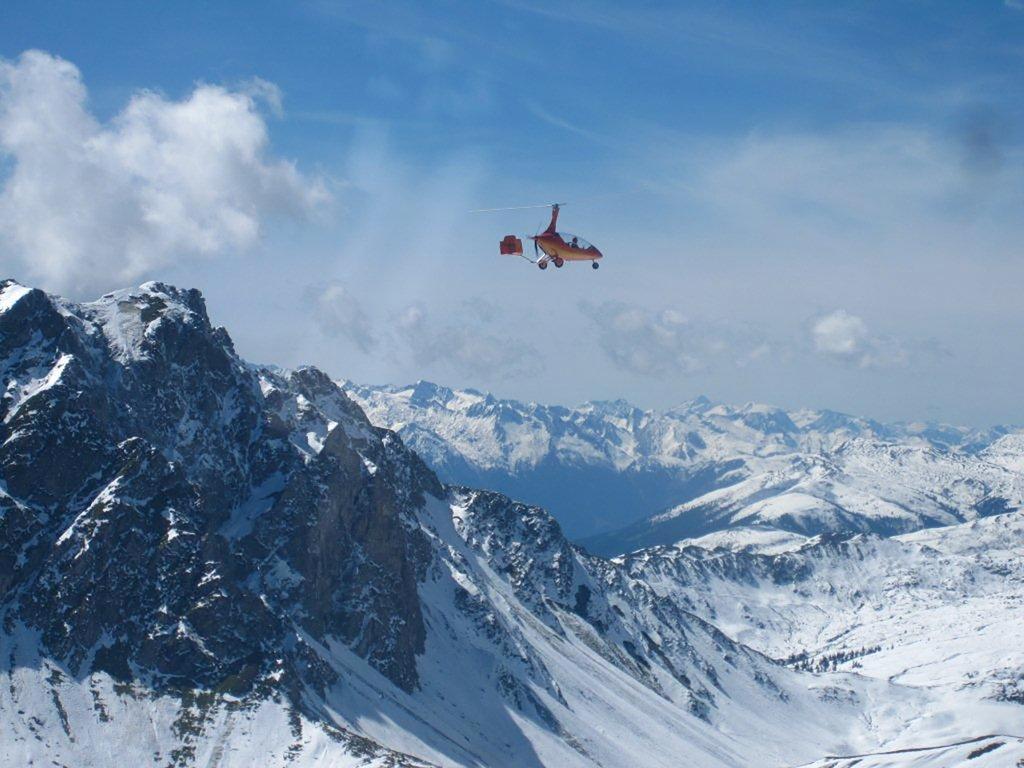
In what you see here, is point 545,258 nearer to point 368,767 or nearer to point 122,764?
point 368,767

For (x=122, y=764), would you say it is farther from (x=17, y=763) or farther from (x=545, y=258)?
(x=545, y=258)

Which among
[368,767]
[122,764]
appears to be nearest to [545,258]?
[368,767]

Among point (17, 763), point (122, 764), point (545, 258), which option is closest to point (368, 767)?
point (122, 764)

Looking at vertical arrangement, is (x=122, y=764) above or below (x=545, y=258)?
below

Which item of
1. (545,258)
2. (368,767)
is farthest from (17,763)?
(545,258)

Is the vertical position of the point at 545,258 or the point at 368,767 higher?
the point at 545,258

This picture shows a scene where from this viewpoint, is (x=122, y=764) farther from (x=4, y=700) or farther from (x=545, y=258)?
(x=545, y=258)

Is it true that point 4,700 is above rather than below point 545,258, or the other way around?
below

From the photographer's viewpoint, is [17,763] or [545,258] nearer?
[545,258]
